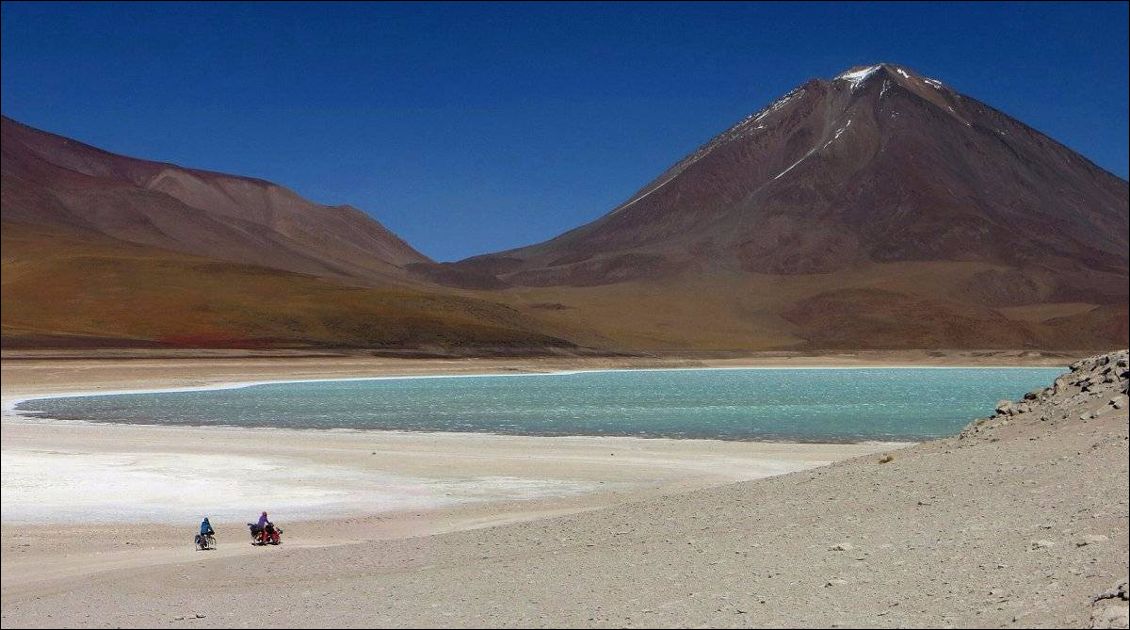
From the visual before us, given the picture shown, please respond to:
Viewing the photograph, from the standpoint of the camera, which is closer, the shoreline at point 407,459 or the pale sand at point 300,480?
the pale sand at point 300,480

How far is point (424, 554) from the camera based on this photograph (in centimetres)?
1130

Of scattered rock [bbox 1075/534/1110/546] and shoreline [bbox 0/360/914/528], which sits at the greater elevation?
shoreline [bbox 0/360/914/528]

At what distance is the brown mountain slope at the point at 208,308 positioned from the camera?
94.2m

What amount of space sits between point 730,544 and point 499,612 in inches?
112

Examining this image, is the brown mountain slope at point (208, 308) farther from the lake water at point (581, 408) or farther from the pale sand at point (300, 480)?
the pale sand at point (300, 480)

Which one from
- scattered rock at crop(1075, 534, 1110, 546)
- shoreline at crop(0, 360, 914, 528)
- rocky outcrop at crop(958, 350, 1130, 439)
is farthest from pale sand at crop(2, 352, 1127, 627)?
shoreline at crop(0, 360, 914, 528)

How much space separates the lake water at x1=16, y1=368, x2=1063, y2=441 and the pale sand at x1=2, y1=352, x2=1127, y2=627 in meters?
14.4

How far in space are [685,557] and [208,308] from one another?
108 meters

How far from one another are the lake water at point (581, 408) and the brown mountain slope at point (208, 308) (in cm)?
3352

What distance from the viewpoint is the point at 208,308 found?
11225 cm

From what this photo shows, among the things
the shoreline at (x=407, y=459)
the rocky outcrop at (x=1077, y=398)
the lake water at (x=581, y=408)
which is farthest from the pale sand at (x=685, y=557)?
the lake water at (x=581, y=408)

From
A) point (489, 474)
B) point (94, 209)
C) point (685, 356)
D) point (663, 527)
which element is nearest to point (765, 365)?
point (685, 356)

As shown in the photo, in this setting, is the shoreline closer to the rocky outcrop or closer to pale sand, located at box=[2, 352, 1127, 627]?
pale sand, located at box=[2, 352, 1127, 627]

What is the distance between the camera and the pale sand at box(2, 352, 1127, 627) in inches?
334
